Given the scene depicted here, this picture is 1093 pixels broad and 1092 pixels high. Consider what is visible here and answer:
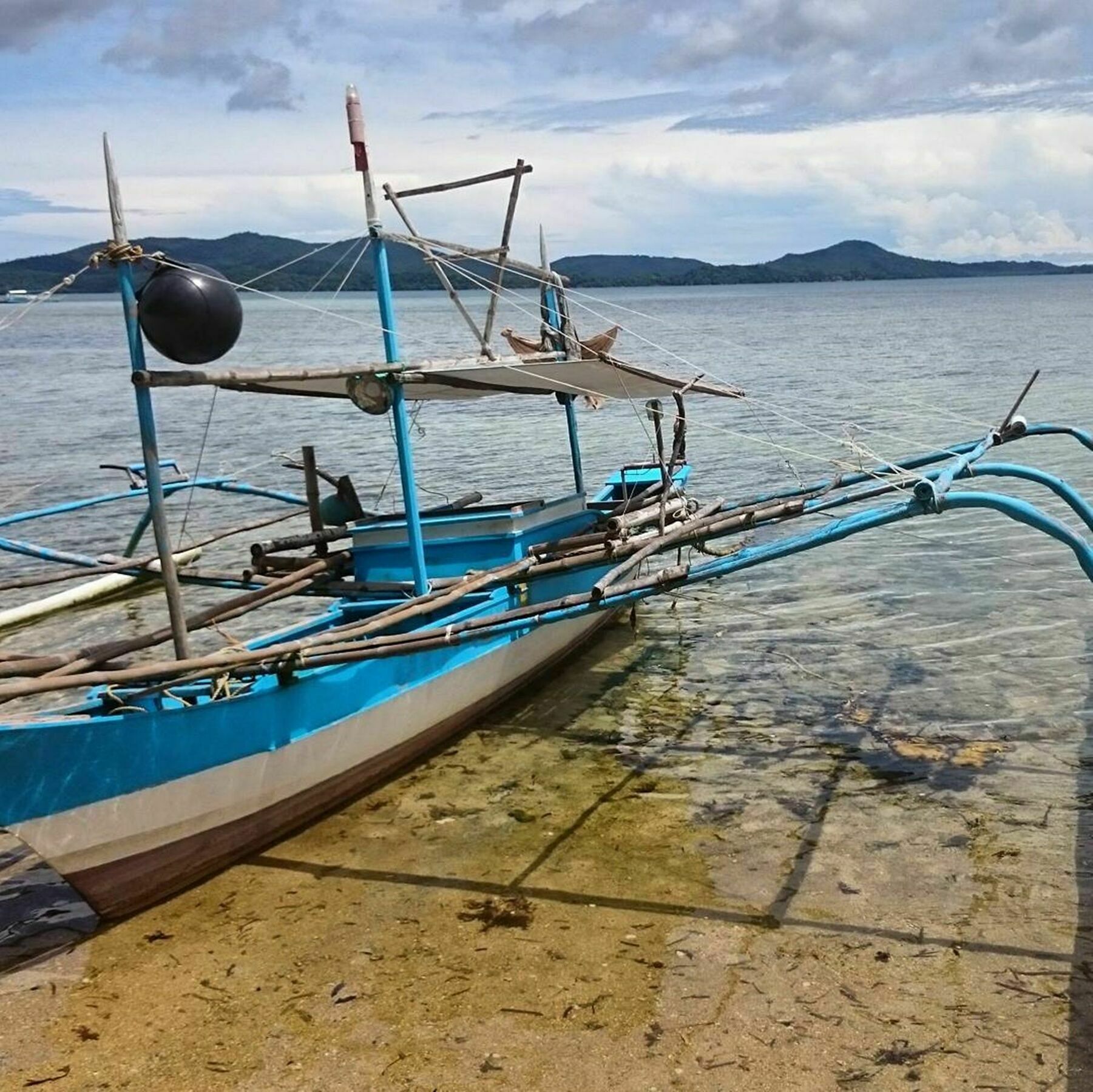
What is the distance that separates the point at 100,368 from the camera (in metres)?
60.9

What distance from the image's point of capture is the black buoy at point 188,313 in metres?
6.81

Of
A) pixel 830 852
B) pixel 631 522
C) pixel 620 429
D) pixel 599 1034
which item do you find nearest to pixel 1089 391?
pixel 620 429

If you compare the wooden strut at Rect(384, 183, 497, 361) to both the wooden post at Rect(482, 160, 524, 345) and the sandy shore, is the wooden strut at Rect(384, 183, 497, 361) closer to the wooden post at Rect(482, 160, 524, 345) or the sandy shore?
the wooden post at Rect(482, 160, 524, 345)

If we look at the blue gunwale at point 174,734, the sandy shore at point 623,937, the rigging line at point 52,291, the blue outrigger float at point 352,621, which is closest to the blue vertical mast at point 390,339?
the blue outrigger float at point 352,621

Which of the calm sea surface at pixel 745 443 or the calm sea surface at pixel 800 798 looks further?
the calm sea surface at pixel 745 443

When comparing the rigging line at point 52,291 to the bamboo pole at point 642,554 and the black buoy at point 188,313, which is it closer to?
the black buoy at point 188,313

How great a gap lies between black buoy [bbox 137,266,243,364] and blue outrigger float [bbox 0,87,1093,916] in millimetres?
24

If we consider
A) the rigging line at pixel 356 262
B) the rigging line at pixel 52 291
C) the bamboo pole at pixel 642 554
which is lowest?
the bamboo pole at pixel 642 554

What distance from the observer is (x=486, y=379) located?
997 cm

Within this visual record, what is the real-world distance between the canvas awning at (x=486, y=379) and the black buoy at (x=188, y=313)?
34 cm

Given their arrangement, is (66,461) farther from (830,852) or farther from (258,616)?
(830,852)

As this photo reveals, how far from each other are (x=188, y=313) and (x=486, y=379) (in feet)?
11.7

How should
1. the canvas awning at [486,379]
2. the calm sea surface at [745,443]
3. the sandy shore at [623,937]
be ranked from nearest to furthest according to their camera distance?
the sandy shore at [623,937] < the canvas awning at [486,379] < the calm sea surface at [745,443]

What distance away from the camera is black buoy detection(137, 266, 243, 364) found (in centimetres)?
681
